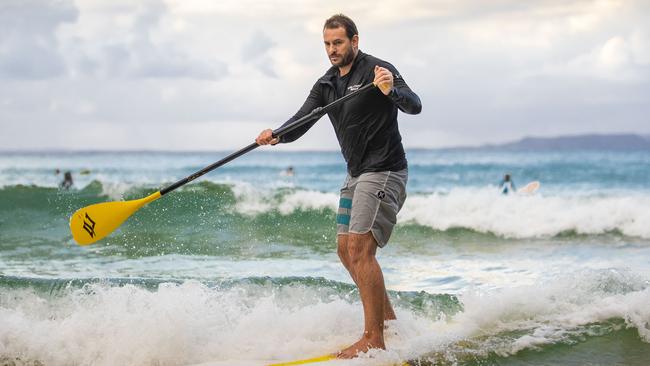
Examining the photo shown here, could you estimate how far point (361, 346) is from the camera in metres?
4.39

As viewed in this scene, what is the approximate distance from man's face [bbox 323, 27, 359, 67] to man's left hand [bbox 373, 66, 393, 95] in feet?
1.24

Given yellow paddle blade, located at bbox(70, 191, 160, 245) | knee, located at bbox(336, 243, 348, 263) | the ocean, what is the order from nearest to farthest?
knee, located at bbox(336, 243, 348, 263), the ocean, yellow paddle blade, located at bbox(70, 191, 160, 245)

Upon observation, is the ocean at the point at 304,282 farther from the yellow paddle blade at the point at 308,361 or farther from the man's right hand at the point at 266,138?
the man's right hand at the point at 266,138

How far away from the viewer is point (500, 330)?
534cm

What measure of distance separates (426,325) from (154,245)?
216 inches

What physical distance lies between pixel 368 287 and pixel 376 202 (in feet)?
1.58

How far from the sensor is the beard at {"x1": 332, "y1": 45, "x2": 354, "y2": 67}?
14.3 feet

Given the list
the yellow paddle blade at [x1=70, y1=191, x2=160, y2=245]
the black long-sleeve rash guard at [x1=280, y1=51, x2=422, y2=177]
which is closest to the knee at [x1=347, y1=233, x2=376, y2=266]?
the black long-sleeve rash guard at [x1=280, y1=51, x2=422, y2=177]

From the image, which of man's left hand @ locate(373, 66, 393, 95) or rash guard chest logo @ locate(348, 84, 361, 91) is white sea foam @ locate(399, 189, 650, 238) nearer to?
rash guard chest logo @ locate(348, 84, 361, 91)

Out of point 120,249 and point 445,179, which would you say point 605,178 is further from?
point 120,249

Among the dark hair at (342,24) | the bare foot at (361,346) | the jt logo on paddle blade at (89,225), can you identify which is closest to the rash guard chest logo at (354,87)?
the dark hair at (342,24)

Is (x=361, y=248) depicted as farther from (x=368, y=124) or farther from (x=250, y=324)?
(x=250, y=324)

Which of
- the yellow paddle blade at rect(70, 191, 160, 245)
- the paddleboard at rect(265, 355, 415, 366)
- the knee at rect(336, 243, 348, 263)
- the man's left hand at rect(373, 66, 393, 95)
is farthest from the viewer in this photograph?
the yellow paddle blade at rect(70, 191, 160, 245)

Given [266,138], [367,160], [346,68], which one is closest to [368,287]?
[367,160]
